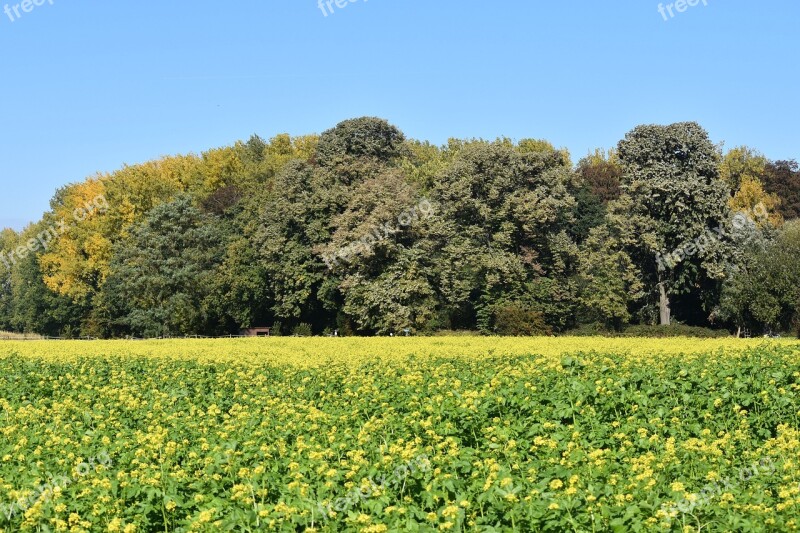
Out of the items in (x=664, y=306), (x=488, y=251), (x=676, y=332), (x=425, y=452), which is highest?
(x=488, y=251)

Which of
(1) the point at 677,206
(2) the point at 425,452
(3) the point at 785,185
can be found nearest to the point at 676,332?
(1) the point at 677,206

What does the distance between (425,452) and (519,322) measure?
40.5 meters

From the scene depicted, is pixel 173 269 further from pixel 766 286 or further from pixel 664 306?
pixel 766 286

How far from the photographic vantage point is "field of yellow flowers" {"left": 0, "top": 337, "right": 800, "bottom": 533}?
26.5 feet

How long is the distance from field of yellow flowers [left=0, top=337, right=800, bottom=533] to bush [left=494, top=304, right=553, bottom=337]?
3064cm

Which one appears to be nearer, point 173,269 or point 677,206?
point 677,206

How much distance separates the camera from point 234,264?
65375mm

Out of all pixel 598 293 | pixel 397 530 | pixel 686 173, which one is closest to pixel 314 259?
pixel 598 293

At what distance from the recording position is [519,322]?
167 feet

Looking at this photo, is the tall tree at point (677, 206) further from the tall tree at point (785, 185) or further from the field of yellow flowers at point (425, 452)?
the field of yellow flowers at point (425, 452)

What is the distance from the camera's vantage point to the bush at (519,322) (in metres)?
50.6

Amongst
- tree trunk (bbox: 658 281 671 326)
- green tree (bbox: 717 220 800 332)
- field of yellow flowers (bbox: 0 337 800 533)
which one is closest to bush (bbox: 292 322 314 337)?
tree trunk (bbox: 658 281 671 326)

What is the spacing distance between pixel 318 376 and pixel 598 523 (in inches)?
493

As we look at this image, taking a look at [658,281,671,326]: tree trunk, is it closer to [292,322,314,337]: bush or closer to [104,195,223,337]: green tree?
[292,322,314,337]: bush
